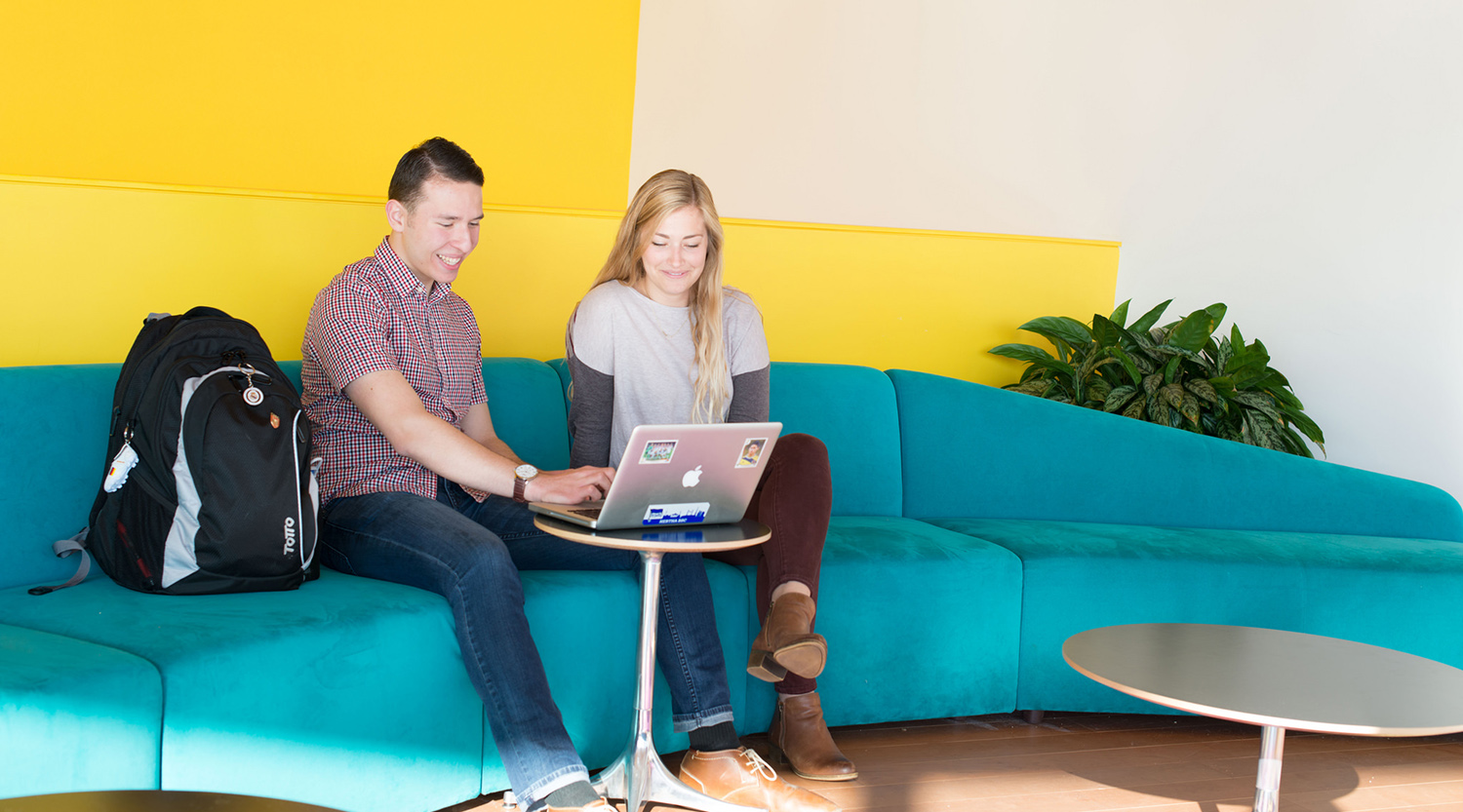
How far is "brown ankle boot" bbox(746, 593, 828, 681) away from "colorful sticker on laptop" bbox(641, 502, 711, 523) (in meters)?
0.25

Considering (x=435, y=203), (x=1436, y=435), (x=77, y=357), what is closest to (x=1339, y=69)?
(x=1436, y=435)

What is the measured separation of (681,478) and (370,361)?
0.64m

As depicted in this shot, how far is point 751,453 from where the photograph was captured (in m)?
1.83

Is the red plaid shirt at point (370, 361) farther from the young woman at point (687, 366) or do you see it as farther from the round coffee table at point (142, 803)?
the round coffee table at point (142, 803)

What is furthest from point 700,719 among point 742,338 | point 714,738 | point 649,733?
point 742,338

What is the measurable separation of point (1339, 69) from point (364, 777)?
355 cm

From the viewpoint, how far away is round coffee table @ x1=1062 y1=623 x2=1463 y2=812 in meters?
1.63

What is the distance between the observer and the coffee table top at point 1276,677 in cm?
162

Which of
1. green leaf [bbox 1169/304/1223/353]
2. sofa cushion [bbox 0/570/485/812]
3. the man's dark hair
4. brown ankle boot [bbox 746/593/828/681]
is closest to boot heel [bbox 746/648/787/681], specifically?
brown ankle boot [bbox 746/593/828/681]

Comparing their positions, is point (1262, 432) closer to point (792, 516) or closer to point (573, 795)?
point (792, 516)

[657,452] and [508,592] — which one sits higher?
[657,452]

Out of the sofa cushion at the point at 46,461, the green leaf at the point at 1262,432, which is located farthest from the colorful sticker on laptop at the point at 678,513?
the green leaf at the point at 1262,432

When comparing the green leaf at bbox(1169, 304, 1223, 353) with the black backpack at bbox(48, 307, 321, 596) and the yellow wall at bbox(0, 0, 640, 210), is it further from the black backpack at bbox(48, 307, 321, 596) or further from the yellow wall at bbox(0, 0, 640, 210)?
the black backpack at bbox(48, 307, 321, 596)

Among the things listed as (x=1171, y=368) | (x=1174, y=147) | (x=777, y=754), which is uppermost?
(x=1174, y=147)
